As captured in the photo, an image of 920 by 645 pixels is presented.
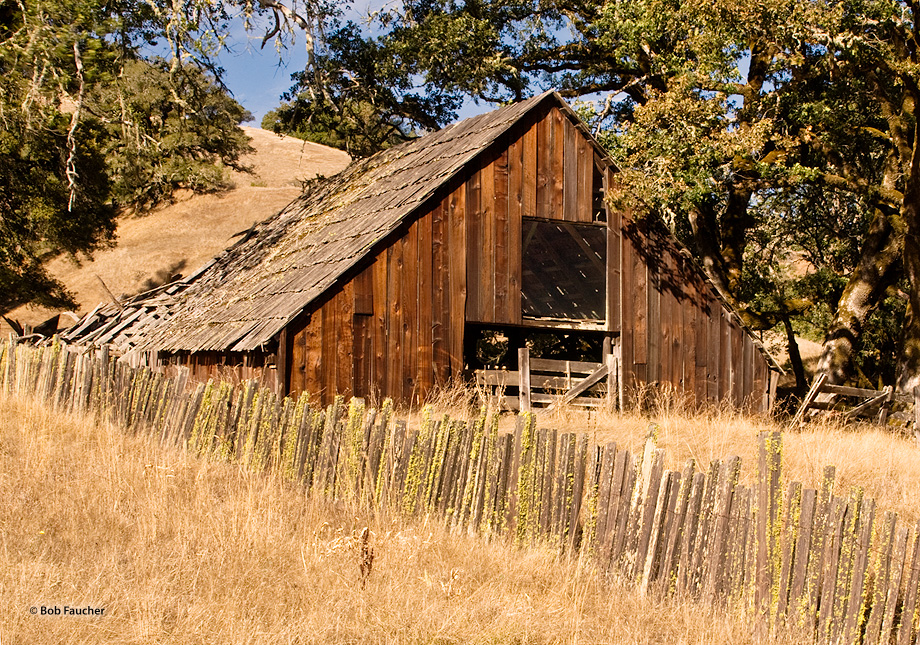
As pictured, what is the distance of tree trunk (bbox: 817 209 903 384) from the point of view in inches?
666

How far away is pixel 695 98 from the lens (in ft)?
48.4

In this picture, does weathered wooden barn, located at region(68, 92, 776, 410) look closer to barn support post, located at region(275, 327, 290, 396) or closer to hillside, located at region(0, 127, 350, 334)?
barn support post, located at region(275, 327, 290, 396)

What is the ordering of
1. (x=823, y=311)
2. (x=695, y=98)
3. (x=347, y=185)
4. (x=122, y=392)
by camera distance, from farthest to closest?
1. (x=823, y=311)
2. (x=347, y=185)
3. (x=695, y=98)
4. (x=122, y=392)

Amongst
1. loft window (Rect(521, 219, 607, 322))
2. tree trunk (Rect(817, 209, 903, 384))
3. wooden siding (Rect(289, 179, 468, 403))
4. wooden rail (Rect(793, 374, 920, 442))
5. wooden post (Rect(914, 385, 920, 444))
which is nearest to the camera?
wooden siding (Rect(289, 179, 468, 403))

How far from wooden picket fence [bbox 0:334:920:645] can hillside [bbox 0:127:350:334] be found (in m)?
32.5

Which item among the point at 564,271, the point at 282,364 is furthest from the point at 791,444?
the point at 282,364

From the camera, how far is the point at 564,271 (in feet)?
44.1

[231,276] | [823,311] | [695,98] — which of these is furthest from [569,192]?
[823,311]

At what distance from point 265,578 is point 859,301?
576 inches

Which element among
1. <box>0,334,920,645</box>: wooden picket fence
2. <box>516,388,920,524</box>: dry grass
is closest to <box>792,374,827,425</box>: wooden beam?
<box>516,388,920,524</box>: dry grass

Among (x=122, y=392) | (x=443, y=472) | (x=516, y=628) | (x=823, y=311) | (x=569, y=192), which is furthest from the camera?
(x=823, y=311)

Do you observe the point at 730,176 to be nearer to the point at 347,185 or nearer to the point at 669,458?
the point at 347,185

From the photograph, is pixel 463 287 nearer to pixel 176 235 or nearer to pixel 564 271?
pixel 564 271

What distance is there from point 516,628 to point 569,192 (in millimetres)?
9374
